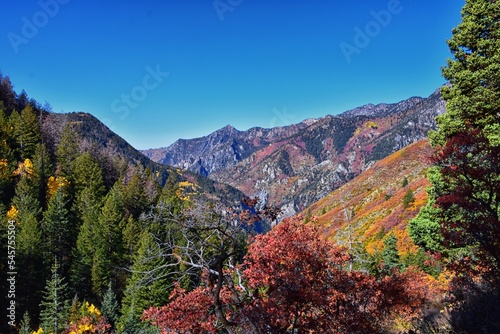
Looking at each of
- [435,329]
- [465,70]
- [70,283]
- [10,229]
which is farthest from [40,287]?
[465,70]

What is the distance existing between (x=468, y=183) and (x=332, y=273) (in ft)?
18.3

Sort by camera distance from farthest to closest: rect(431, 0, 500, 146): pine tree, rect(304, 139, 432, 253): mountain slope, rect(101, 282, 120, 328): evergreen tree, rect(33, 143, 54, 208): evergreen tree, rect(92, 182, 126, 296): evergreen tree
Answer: rect(33, 143, 54, 208): evergreen tree, rect(304, 139, 432, 253): mountain slope, rect(92, 182, 126, 296): evergreen tree, rect(101, 282, 120, 328): evergreen tree, rect(431, 0, 500, 146): pine tree

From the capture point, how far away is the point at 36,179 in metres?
60.2

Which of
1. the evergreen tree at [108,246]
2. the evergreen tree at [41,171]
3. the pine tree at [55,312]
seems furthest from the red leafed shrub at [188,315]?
the evergreen tree at [41,171]

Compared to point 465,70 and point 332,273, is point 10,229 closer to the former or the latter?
point 332,273

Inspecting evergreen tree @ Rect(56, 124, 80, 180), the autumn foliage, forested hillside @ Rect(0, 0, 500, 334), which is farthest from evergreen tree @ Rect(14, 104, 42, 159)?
the autumn foliage

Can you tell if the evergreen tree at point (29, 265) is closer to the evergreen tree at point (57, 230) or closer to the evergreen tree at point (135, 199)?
the evergreen tree at point (57, 230)

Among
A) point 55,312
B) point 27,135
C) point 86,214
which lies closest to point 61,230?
point 86,214

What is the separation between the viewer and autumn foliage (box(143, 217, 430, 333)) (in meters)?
8.48

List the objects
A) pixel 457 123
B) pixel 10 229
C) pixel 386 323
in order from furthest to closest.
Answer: pixel 10 229 < pixel 457 123 < pixel 386 323

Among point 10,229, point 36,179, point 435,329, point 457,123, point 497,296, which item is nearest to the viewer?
point 497,296

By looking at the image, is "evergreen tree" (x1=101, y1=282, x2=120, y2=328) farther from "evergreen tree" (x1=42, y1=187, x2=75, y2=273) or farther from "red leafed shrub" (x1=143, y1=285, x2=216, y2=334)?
"red leafed shrub" (x1=143, y1=285, x2=216, y2=334)

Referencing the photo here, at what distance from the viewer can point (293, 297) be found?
9.02 meters

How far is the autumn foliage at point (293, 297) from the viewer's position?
8484 mm
